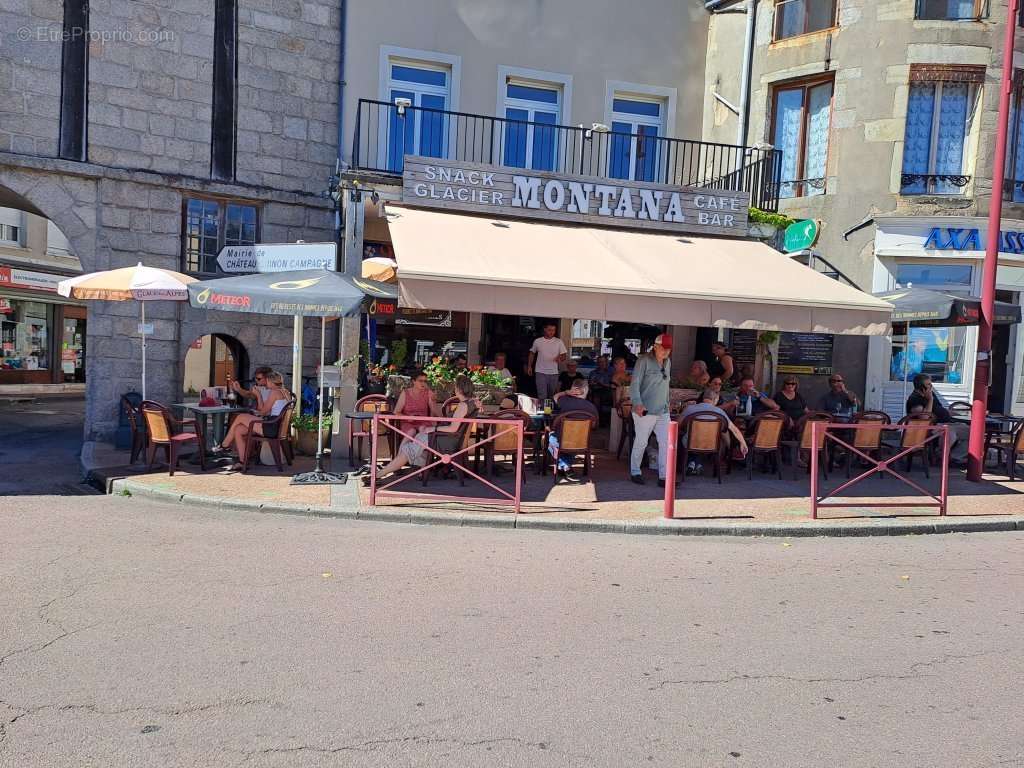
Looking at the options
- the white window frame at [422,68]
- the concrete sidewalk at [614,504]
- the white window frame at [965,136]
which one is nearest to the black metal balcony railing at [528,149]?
the white window frame at [422,68]

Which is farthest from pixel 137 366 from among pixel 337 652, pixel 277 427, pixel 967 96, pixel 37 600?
pixel 967 96

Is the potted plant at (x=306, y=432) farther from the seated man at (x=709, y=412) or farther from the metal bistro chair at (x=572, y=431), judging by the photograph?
the seated man at (x=709, y=412)

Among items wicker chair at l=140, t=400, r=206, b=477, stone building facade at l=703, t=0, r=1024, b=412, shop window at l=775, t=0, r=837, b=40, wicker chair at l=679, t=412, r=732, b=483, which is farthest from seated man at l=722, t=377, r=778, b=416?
shop window at l=775, t=0, r=837, b=40

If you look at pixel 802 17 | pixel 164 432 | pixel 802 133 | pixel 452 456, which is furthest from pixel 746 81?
pixel 164 432

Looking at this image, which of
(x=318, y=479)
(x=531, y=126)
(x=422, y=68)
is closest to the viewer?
(x=318, y=479)

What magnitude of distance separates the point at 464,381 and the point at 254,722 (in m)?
7.01

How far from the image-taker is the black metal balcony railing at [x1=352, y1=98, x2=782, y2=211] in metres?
13.3

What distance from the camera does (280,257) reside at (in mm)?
9828

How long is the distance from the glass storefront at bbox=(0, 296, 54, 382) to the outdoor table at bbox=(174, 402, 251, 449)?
620 inches

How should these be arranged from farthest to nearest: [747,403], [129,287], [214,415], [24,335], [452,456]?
[24,335]
[747,403]
[214,415]
[129,287]
[452,456]

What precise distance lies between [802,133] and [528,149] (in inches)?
214

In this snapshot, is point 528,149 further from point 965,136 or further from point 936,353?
point 936,353

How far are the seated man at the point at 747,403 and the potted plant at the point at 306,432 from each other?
5.38 meters

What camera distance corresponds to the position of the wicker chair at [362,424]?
10.1 metres
